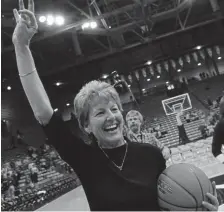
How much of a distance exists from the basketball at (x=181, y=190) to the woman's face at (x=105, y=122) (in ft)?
0.87

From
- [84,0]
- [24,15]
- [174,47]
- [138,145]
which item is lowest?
[138,145]

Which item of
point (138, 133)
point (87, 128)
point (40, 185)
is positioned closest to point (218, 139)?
point (138, 133)

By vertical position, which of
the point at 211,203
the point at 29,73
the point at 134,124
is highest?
the point at 29,73

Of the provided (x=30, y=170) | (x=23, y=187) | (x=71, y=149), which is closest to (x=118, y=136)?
(x=71, y=149)

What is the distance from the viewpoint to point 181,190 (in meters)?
1.23

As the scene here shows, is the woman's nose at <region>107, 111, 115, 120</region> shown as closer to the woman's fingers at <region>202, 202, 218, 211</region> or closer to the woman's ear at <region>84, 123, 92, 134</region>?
the woman's ear at <region>84, 123, 92, 134</region>

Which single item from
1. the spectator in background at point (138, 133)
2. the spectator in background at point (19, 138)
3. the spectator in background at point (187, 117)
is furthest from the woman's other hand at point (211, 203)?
the spectator in background at point (19, 138)

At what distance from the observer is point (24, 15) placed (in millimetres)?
1166

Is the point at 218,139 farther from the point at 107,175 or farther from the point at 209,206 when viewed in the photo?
Result: the point at 107,175

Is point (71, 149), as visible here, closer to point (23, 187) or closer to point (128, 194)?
point (128, 194)

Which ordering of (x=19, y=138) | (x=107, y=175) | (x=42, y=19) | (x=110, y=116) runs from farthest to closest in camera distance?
(x=19, y=138) → (x=42, y=19) → (x=110, y=116) → (x=107, y=175)

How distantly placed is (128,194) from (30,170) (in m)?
12.5

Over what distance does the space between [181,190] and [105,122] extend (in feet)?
1.49

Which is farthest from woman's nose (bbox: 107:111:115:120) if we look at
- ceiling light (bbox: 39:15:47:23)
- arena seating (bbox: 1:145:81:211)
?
ceiling light (bbox: 39:15:47:23)
